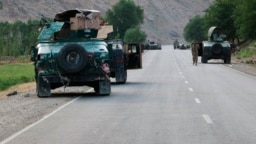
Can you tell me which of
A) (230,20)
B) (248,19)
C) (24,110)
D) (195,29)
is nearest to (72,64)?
(24,110)

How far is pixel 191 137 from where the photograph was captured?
13.3 m

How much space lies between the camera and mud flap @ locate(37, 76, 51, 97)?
24.7 meters

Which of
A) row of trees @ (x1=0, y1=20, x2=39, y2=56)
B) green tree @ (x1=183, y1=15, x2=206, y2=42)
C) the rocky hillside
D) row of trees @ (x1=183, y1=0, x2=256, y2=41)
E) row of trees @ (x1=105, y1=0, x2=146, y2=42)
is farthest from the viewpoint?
green tree @ (x1=183, y1=15, x2=206, y2=42)

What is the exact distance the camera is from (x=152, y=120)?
16516 millimetres

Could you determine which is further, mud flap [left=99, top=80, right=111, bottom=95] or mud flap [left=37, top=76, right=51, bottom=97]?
mud flap [left=99, top=80, right=111, bottom=95]

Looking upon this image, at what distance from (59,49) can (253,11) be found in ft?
121

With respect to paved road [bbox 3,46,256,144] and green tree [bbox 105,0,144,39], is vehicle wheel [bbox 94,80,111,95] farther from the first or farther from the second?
green tree [bbox 105,0,144,39]

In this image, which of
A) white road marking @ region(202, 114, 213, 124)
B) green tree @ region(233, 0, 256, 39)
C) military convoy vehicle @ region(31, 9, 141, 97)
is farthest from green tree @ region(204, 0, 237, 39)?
white road marking @ region(202, 114, 213, 124)

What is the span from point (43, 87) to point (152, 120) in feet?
30.0

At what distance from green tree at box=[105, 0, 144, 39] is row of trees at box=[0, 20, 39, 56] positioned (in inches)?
1085

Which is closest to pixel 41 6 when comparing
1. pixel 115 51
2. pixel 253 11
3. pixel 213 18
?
pixel 213 18

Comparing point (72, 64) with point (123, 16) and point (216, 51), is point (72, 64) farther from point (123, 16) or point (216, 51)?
point (123, 16)

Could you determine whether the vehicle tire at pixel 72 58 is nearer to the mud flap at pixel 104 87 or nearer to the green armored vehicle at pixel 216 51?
the mud flap at pixel 104 87

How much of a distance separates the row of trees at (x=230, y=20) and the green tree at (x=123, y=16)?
15089 mm
